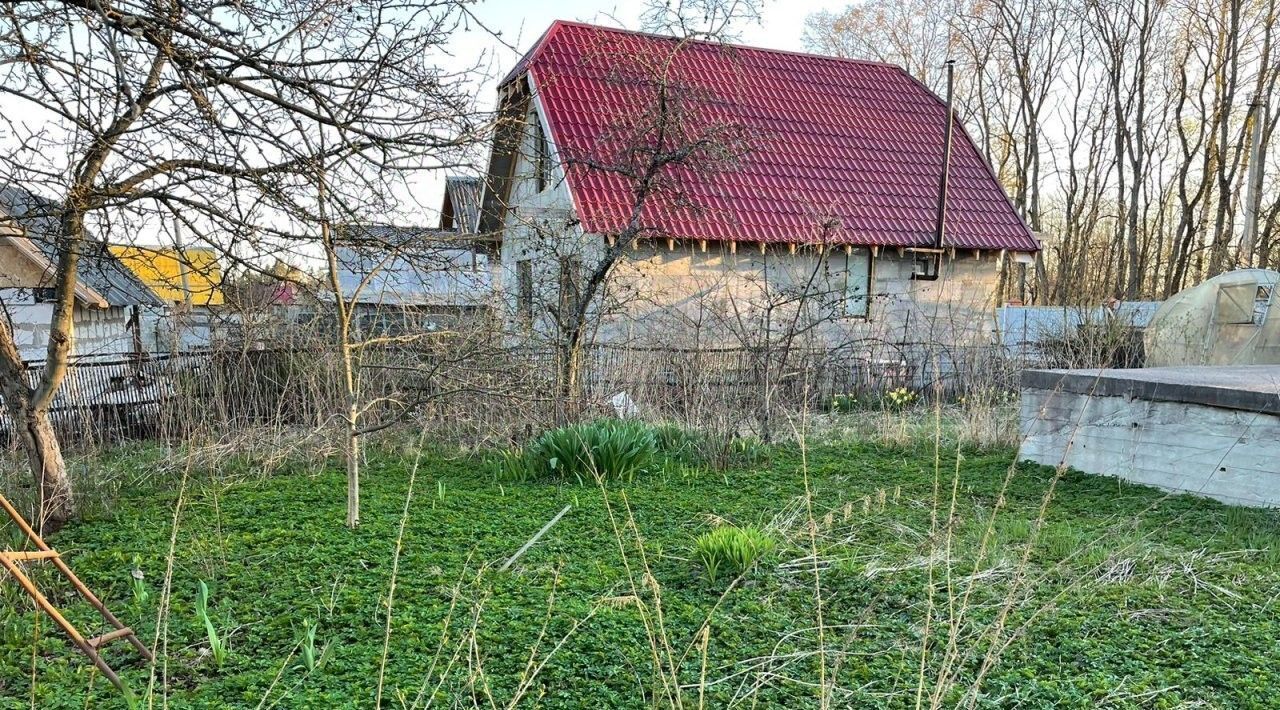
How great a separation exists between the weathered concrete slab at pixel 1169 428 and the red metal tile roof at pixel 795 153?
202 inches

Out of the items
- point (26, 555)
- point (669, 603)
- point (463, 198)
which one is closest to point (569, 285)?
point (463, 198)

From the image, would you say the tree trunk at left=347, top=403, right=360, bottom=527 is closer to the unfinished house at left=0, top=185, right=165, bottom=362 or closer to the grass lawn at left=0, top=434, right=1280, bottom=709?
the grass lawn at left=0, top=434, right=1280, bottom=709

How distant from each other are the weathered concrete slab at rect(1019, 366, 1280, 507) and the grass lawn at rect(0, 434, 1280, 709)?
0.23 metres

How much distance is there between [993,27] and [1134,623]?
23.9 meters

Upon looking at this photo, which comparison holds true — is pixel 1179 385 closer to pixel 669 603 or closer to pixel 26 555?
pixel 669 603

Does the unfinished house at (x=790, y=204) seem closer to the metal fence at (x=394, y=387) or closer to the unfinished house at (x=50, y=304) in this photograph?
the metal fence at (x=394, y=387)

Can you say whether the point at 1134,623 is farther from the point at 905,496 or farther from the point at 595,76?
the point at 595,76

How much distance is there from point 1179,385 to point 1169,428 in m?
0.30

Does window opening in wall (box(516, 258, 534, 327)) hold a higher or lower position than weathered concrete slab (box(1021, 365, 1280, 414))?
higher

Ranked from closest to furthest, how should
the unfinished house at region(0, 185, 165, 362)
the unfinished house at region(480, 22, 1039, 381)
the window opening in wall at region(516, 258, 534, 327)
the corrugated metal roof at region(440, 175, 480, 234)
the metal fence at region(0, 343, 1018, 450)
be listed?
the corrugated metal roof at region(440, 175, 480, 234) < the unfinished house at region(0, 185, 165, 362) < the metal fence at region(0, 343, 1018, 450) < the window opening in wall at region(516, 258, 534, 327) < the unfinished house at region(480, 22, 1039, 381)

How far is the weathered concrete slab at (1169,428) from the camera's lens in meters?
4.80

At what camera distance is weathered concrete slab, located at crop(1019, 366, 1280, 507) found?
Result: 15.7ft

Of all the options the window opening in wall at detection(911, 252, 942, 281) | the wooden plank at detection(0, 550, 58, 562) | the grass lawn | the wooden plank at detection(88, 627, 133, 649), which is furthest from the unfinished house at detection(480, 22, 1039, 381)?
the wooden plank at detection(0, 550, 58, 562)

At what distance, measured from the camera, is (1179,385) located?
5.14 m
